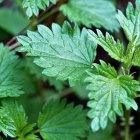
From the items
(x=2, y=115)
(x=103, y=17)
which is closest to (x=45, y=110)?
(x=2, y=115)

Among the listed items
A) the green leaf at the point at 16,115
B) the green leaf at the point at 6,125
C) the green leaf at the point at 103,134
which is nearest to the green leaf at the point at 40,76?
the green leaf at the point at 103,134

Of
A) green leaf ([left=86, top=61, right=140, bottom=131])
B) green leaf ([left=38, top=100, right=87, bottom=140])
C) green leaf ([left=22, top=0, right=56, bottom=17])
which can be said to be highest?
green leaf ([left=22, top=0, right=56, bottom=17])

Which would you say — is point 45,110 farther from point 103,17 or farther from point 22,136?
point 103,17

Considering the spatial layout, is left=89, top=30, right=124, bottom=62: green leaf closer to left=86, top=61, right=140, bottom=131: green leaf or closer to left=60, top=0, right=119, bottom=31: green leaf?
left=86, top=61, right=140, bottom=131: green leaf

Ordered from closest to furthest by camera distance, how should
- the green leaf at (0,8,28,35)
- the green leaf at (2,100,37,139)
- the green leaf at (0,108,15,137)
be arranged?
the green leaf at (0,108,15,137) → the green leaf at (2,100,37,139) → the green leaf at (0,8,28,35)

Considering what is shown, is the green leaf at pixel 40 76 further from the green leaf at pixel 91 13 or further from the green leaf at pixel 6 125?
the green leaf at pixel 6 125

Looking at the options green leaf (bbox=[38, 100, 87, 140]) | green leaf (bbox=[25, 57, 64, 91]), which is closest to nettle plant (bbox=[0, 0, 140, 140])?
green leaf (bbox=[38, 100, 87, 140])
